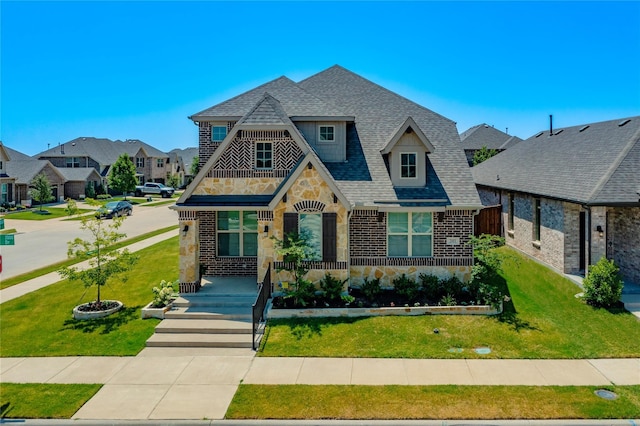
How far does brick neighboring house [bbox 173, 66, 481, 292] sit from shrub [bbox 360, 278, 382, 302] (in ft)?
1.93

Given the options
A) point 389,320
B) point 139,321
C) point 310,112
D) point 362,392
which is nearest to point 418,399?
point 362,392

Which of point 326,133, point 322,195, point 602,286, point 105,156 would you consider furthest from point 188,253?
point 105,156

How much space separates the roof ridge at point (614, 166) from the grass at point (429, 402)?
841 cm

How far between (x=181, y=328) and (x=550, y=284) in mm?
13263

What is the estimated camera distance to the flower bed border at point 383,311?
13117 mm

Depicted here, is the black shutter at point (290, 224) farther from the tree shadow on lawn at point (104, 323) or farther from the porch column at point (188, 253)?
the tree shadow on lawn at point (104, 323)

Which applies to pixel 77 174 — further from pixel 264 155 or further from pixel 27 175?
pixel 264 155

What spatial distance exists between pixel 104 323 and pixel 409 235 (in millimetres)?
10530

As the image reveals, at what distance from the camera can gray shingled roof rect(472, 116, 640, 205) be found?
15633 millimetres

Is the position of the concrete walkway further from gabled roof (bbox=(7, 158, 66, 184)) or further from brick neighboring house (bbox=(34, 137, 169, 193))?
brick neighboring house (bbox=(34, 137, 169, 193))

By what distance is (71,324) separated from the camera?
13.2m

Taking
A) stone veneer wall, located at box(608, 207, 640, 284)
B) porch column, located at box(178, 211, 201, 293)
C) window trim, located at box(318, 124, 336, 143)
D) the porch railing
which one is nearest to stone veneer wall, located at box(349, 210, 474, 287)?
the porch railing

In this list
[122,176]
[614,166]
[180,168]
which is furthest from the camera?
[180,168]

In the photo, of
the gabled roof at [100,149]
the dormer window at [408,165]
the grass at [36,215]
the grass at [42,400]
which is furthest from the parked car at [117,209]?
the grass at [42,400]
